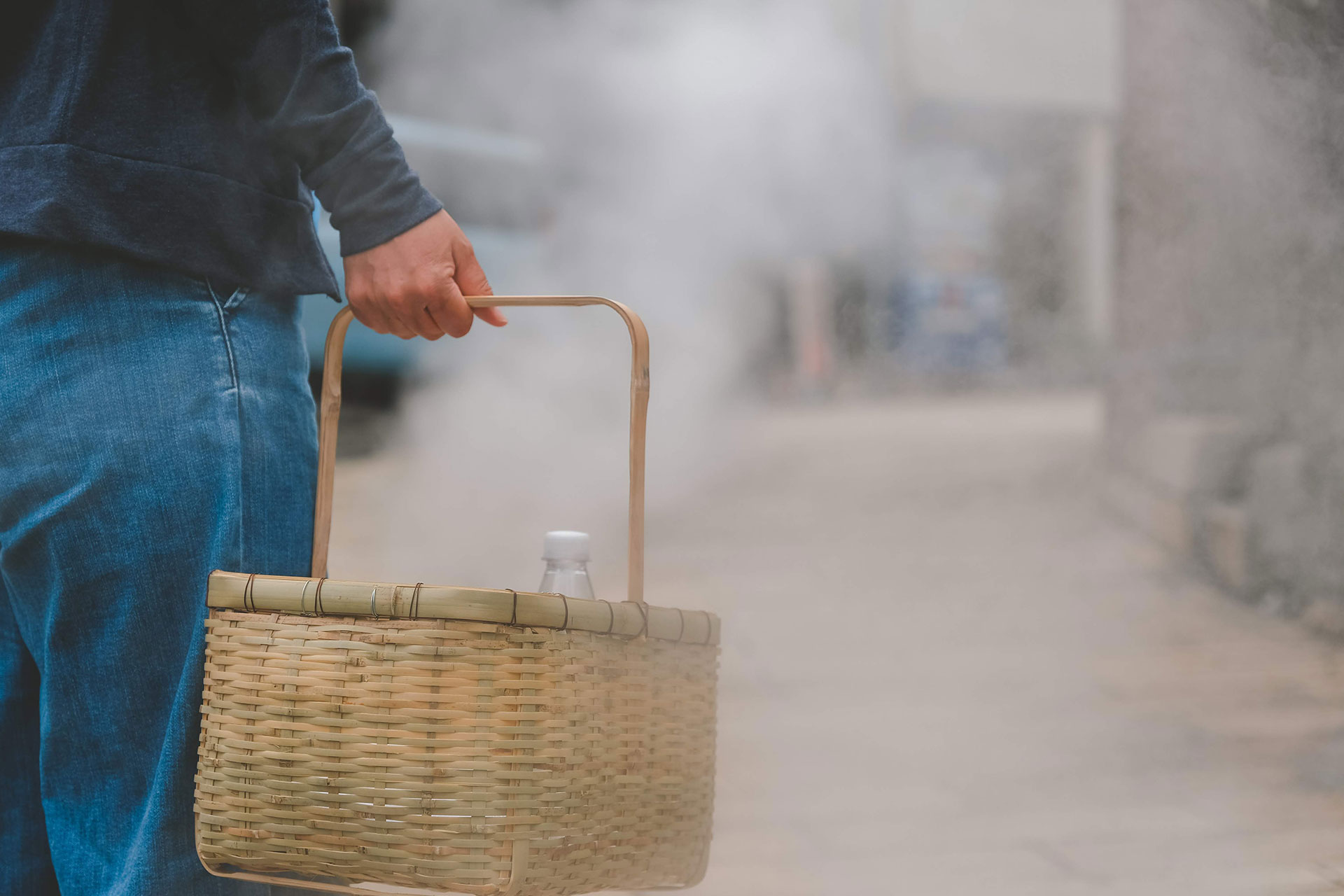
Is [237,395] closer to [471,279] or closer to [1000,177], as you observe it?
[471,279]

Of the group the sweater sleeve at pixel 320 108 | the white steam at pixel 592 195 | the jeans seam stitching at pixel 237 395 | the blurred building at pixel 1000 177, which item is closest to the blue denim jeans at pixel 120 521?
the jeans seam stitching at pixel 237 395

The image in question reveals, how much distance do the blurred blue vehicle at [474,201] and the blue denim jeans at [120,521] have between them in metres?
2.06

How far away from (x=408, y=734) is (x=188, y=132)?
39cm

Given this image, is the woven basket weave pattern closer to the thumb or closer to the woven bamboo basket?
the woven bamboo basket

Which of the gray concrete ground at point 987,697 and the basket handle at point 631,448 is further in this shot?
the gray concrete ground at point 987,697

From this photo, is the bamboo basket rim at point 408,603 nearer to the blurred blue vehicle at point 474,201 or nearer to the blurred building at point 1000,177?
the blurred blue vehicle at point 474,201

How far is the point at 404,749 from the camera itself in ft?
2.08

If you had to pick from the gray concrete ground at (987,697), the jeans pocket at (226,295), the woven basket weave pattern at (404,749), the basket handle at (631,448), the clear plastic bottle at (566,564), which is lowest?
the gray concrete ground at (987,697)

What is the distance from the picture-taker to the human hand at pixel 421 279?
72 centimetres

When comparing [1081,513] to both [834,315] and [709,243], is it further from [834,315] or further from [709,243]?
[834,315]

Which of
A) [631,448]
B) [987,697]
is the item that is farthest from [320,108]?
[987,697]

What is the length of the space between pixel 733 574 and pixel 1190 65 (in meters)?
1.54

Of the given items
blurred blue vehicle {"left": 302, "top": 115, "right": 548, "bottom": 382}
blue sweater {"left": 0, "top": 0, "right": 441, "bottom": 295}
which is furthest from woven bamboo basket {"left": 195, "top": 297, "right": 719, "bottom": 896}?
blurred blue vehicle {"left": 302, "top": 115, "right": 548, "bottom": 382}

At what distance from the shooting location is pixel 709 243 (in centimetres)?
349
